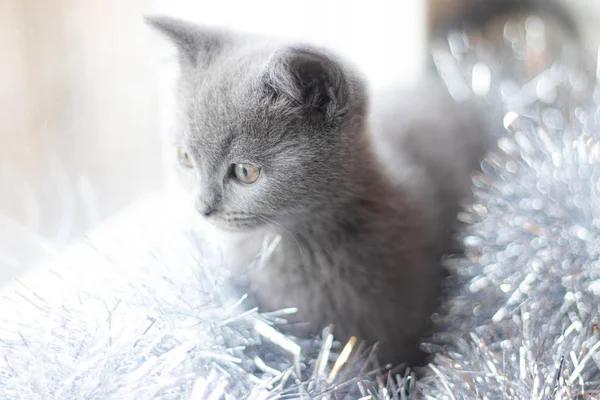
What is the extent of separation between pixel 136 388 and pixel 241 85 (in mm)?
339

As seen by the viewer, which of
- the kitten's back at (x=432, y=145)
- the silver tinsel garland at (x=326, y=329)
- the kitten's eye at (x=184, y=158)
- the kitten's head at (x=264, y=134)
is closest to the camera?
the silver tinsel garland at (x=326, y=329)

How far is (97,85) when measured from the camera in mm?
902

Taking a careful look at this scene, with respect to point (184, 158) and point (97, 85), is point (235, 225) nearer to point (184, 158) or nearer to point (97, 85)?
point (184, 158)

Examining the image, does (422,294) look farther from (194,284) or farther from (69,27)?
(69,27)

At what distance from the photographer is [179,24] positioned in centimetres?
73

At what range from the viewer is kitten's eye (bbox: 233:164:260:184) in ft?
2.18

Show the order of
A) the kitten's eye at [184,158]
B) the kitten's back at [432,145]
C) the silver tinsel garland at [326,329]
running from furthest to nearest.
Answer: the kitten's back at [432,145], the kitten's eye at [184,158], the silver tinsel garland at [326,329]

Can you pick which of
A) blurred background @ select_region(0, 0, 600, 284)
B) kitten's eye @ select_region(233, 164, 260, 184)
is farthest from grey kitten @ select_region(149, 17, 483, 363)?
blurred background @ select_region(0, 0, 600, 284)

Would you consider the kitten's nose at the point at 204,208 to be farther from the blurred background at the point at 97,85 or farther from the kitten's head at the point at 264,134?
the blurred background at the point at 97,85

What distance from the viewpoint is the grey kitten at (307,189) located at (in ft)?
2.13

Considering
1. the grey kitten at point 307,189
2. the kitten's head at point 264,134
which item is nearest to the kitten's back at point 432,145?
the grey kitten at point 307,189

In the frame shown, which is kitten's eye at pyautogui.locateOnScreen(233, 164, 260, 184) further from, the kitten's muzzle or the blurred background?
the blurred background

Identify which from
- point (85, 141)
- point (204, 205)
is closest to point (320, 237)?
point (204, 205)

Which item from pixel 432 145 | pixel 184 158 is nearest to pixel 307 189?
pixel 184 158
